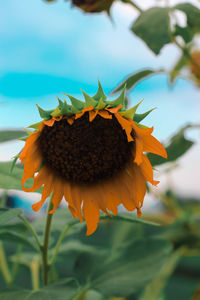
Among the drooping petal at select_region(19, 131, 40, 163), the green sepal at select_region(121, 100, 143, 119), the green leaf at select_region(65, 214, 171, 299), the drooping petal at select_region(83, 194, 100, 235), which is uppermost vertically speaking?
the green sepal at select_region(121, 100, 143, 119)

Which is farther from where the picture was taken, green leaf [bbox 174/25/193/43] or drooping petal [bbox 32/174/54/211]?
green leaf [bbox 174/25/193/43]

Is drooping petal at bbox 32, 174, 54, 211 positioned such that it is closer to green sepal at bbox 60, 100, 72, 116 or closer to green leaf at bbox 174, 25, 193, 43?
green sepal at bbox 60, 100, 72, 116

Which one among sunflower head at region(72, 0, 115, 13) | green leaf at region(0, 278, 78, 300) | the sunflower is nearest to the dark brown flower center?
the sunflower

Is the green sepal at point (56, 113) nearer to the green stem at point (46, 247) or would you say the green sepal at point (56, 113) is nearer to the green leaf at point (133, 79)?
the green stem at point (46, 247)

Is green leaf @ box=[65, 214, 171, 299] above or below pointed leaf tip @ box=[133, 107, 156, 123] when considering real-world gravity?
below

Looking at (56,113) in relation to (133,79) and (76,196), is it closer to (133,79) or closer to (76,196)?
(76,196)

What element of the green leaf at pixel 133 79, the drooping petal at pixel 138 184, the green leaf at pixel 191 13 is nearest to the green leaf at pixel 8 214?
the drooping petal at pixel 138 184

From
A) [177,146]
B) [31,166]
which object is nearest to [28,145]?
[31,166]

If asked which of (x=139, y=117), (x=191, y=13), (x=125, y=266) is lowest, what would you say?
(x=125, y=266)
